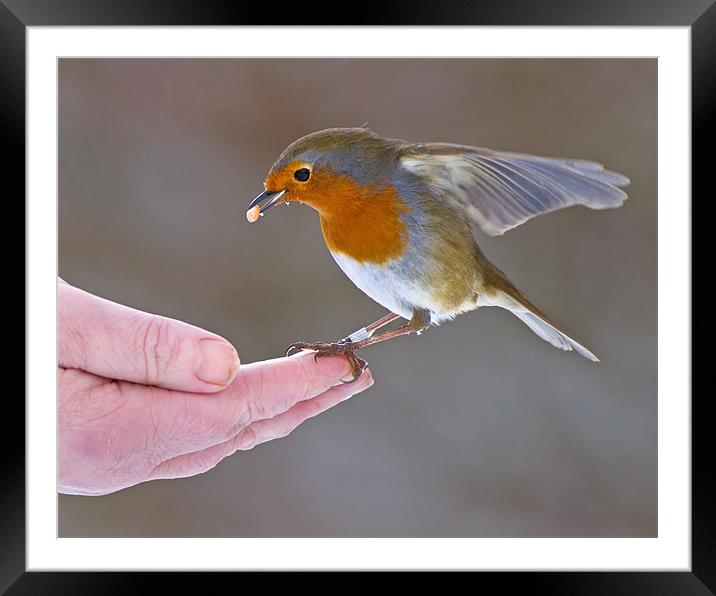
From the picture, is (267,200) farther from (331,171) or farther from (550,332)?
(550,332)

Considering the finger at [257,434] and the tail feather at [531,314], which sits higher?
the tail feather at [531,314]

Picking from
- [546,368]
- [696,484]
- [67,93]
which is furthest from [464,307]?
[67,93]

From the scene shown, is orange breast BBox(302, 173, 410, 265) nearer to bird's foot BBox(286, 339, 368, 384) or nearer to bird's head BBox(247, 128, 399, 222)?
bird's head BBox(247, 128, 399, 222)

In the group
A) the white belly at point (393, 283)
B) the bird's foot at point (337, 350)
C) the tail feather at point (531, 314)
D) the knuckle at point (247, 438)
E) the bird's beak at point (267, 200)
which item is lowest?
the knuckle at point (247, 438)

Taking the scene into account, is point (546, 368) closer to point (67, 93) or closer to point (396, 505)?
point (396, 505)

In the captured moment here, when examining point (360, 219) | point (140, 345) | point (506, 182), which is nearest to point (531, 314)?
point (506, 182)

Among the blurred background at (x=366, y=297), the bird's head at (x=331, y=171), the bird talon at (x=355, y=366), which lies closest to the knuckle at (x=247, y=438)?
the bird talon at (x=355, y=366)

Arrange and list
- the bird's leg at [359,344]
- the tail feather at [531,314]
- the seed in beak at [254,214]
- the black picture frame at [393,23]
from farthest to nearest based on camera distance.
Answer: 1. the tail feather at [531,314]
2. the bird's leg at [359,344]
3. the black picture frame at [393,23]
4. the seed in beak at [254,214]

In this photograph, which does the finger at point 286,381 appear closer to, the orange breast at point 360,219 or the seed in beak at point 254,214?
the orange breast at point 360,219
